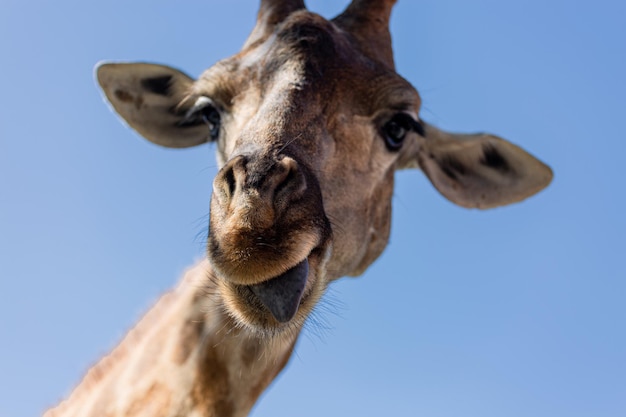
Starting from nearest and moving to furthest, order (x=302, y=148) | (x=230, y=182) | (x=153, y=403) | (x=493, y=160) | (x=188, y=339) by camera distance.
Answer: (x=230, y=182) < (x=302, y=148) < (x=153, y=403) < (x=188, y=339) < (x=493, y=160)

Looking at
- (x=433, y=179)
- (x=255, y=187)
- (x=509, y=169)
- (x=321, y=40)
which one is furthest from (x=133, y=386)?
(x=509, y=169)

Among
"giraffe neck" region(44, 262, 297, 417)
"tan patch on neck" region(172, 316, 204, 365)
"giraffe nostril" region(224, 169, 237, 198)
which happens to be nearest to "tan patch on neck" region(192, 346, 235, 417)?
"giraffe neck" region(44, 262, 297, 417)

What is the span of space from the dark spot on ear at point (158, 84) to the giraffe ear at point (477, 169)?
263cm

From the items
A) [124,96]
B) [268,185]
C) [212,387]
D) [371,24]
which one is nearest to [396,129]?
[371,24]

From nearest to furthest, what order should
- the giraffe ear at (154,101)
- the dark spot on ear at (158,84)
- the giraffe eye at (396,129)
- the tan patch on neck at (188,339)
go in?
the tan patch on neck at (188,339) < the giraffe eye at (396,129) < the giraffe ear at (154,101) < the dark spot on ear at (158,84)

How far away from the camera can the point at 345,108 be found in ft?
Result: 16.9

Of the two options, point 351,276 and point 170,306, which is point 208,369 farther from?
point 351,276

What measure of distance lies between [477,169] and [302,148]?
3286mm

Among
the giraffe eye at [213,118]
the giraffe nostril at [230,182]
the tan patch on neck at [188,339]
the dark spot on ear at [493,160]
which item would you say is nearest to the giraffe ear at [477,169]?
the dark spot on ear at [493,160]

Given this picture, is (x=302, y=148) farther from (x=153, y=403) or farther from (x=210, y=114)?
(x=153, y=403)

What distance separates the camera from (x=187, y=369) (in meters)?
5.09

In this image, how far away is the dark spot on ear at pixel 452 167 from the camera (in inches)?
281

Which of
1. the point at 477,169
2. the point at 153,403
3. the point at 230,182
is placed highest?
the point at 477,169

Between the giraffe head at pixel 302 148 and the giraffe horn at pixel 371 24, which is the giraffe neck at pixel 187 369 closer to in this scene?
the giraffe head at pixel 302 148
